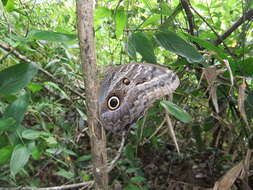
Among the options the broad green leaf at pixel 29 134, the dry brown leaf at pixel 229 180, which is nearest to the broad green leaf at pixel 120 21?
the broad green leaf at pixel 29 134

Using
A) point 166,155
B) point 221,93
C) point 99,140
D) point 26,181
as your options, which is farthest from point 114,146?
point 99,140

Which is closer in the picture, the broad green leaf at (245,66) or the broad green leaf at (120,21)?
the broad green leaf at (245,66)

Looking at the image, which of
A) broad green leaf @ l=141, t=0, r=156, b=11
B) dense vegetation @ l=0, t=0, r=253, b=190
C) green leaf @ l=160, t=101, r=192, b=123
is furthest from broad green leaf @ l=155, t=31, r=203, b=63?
broad green leaf @ l=141, t=0, r=156, b=11

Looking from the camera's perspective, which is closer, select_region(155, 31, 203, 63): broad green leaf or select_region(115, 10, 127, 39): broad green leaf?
→ select_region(155, 31, 203, 63): broad green leaf

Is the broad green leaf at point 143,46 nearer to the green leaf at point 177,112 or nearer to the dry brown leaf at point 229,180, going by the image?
the green leaf at point 177,112

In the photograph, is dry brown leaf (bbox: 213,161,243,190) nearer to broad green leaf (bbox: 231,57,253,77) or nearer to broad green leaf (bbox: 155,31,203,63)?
broad green leaf (bbox: 231,57,253,77)
